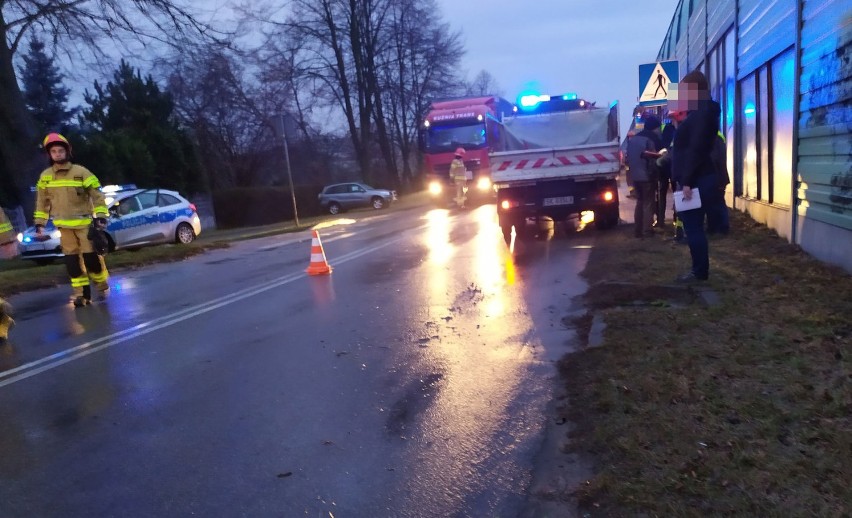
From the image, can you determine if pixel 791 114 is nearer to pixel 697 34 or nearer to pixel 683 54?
pixel 697 34

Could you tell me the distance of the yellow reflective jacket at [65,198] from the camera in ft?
27.3

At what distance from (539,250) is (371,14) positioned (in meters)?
29.1

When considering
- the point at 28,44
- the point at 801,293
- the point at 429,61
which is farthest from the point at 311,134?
the point at 801,293

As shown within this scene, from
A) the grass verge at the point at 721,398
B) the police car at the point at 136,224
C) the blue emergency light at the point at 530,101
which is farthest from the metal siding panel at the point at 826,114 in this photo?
the police car at the point at 136,224

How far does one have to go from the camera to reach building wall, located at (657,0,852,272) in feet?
22.2

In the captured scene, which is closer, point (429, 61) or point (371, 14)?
point (371, 14)

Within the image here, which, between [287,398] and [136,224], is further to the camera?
[136,224]

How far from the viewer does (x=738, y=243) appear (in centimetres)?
937

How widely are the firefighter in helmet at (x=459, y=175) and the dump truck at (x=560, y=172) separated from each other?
10114mm

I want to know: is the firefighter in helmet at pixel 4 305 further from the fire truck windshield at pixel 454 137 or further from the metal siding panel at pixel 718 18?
the fire truck windshield at pixel 454 137

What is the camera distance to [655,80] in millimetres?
12156

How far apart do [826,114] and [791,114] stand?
1.63 metres

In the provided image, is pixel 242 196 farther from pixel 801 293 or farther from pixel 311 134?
pixel 801 293

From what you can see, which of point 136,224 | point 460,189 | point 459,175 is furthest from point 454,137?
point 136,224
